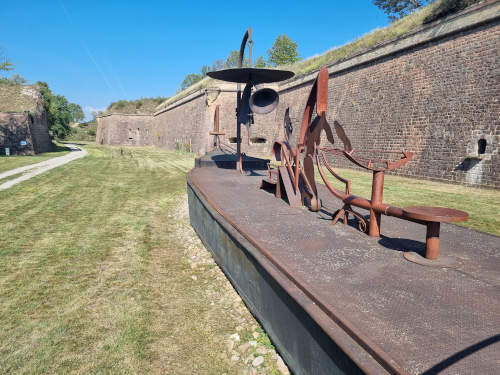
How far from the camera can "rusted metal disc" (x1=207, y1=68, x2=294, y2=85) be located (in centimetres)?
759

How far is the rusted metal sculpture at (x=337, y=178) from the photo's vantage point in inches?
114

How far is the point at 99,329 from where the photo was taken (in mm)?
3162

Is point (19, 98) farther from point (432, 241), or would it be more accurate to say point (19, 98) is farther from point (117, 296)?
point (432, 241)

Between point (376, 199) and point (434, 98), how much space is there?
37.6 feet

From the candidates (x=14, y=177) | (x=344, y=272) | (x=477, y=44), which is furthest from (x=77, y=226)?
(x=477, y=44)

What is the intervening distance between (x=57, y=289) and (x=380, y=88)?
15.4m

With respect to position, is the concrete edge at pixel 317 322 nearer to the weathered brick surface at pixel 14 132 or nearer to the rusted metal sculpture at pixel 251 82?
the rusted metal sculpture at pixel 251 82

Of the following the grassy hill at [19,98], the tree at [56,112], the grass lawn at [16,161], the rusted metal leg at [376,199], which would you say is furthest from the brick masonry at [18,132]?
the rusted metal leg at [376,199]

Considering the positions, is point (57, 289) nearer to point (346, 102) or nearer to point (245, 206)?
point (245, 206)

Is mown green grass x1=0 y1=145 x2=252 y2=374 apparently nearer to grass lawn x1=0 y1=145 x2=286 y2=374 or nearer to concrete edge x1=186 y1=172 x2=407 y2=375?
grass lawn x1=0 y1=145 x2=286 y2=374

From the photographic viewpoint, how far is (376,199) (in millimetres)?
3561

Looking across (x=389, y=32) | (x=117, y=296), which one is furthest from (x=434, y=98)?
(x=117, y=296)

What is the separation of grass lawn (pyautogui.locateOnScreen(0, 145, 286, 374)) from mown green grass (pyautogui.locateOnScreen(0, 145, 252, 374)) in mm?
11

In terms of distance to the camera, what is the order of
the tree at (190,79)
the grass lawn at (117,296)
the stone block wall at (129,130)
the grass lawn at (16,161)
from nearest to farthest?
the grass lawn at (117,296) → the grass lawn at (16,161) → the stone block wall at (129,130) → the tree at (190,79)
